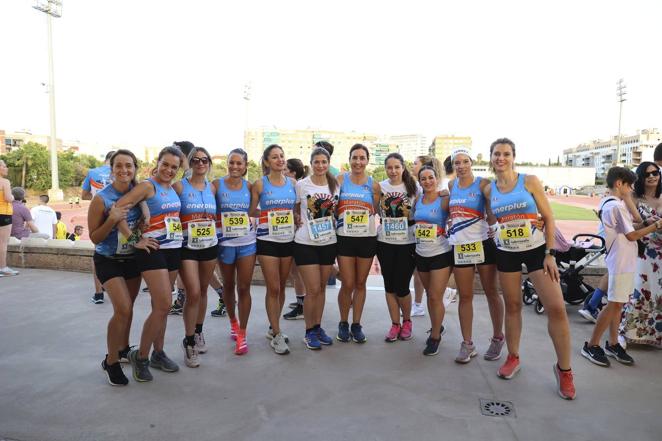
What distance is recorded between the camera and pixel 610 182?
363cm

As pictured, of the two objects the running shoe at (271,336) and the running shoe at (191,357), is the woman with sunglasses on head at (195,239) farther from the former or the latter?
the running shoe at (271,336)

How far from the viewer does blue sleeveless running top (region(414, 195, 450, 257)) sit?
3748 millimetres

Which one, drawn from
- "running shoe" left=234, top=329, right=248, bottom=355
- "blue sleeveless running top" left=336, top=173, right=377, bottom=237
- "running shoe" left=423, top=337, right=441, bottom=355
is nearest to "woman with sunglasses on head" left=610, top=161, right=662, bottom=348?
"running shoe" left=423, top=337, right=441, bottom=355

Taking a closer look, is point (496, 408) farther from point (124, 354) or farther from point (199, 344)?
point (124, 354)

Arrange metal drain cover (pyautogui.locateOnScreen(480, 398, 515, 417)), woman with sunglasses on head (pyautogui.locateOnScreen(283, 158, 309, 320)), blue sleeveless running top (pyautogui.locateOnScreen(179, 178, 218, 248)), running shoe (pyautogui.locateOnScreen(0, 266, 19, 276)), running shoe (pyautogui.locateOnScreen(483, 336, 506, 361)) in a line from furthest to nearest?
running shoe (pyautogui.locateOnScreen(0, 266, 19, 276)), woman with sunglasses on head (pyautogui.locateOnScreen(283, 158, 309, 320)), running shoe (pyautogui.locateOnScreen(483, 336, 506, 361)), blue sleeveless running top (pyautogui.locateOnScreen(179, 178, 218, 248)), metal drain cover (pyautogui.locateOnScreen(480, 398, 515, 417))

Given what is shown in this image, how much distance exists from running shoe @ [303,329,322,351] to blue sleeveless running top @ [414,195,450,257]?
1.17m

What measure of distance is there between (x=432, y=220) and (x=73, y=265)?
19.3 ft

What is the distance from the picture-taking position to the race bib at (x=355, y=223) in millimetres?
3908

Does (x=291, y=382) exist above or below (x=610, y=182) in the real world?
below

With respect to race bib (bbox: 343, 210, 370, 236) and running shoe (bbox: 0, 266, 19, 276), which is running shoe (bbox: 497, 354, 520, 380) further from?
running shoe (bbox: 0, 266, 19, 276)

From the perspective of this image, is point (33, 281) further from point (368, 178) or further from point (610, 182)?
point (610, 182)

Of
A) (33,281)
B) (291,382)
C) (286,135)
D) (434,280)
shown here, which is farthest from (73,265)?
(286,135)

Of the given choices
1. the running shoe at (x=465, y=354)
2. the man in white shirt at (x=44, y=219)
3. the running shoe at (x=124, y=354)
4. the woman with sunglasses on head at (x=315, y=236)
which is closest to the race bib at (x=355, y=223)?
A: the woman with sunglasses on head at (x=315, y=236)

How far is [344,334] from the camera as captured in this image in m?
4.12
